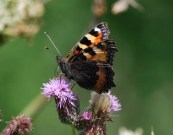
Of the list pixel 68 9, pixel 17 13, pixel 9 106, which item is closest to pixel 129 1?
pixel 17 13

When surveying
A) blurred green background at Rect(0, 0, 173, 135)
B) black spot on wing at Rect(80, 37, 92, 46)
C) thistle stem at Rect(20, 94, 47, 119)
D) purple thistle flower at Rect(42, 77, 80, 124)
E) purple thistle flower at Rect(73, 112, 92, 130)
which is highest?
blurred green background at Rect(0, 0, 173, 135)

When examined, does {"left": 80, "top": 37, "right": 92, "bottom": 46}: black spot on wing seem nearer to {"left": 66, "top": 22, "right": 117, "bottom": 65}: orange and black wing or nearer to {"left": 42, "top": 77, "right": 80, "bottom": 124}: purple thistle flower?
{"left": 66, "top": 22, "right": 117, "bottom": 65}: orange and black wing

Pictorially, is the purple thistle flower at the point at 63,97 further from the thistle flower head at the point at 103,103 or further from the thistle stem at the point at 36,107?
the thistle stem at the point at 36,107

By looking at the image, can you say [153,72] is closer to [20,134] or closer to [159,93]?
[159,93]

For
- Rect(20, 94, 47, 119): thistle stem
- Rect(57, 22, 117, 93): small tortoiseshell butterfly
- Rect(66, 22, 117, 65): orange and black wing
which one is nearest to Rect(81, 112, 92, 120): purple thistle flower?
Rect(57, 22, 117, 93): small tortoiseshell butterfly

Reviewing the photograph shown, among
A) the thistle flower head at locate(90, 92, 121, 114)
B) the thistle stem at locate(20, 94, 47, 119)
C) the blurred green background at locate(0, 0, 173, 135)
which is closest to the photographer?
the thistle flower head at locate(90, 92, 121, 114)

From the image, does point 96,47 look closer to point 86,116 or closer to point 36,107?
point 86,116

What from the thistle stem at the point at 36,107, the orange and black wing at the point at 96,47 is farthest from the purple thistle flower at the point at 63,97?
the thistle stem at the point at 36,107

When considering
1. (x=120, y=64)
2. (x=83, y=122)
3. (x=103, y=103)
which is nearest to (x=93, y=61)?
(x=103, y=103)
